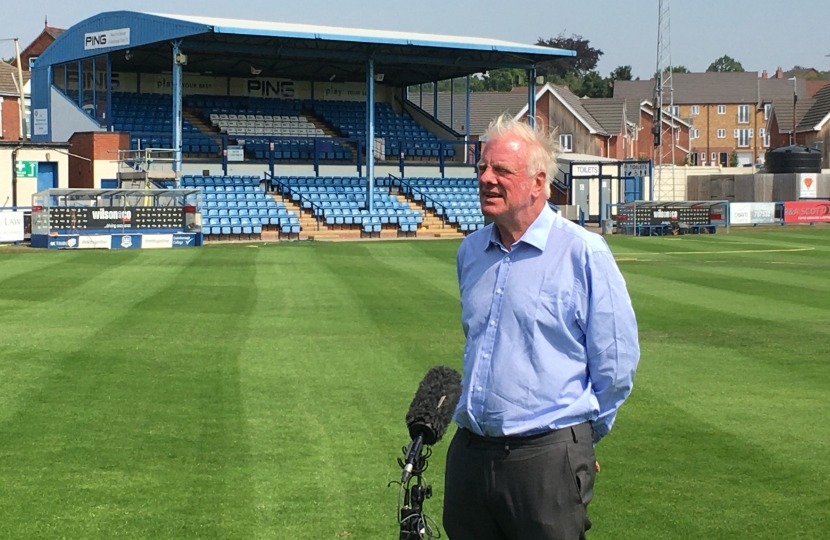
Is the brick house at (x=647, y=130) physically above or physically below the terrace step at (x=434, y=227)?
above

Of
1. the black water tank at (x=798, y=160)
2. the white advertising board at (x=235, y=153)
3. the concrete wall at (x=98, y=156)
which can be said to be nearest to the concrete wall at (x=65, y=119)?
the concrete wall at (x=98, y=156)

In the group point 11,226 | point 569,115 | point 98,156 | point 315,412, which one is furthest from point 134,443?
point 569,115

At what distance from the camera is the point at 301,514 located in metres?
6.90

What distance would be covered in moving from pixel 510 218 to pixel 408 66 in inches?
1975

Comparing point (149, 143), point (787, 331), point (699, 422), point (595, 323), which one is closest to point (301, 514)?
point (595, 323)

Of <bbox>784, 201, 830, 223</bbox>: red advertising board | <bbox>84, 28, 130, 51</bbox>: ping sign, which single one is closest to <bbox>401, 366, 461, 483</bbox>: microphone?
<bbox>84, 28, 130, 51</bbox>: ping sign

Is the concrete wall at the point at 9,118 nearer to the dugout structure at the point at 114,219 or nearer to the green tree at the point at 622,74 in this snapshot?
the dugout structure at the point at 114,219

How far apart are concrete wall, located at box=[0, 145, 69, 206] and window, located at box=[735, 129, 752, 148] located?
81.1 meters

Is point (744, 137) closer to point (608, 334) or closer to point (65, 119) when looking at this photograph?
point (65, 119)

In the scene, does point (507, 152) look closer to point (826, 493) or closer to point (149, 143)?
point (826, 493)

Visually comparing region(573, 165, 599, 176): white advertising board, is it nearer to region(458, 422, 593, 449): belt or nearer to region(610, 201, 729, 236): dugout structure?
region(610, 201, 729, 236): dugout structure

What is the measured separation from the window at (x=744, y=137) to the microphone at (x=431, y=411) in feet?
368

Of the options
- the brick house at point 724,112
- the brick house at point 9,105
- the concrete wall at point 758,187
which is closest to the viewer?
the concrete wall at point 758,187

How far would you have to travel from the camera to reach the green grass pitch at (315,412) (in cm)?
697
